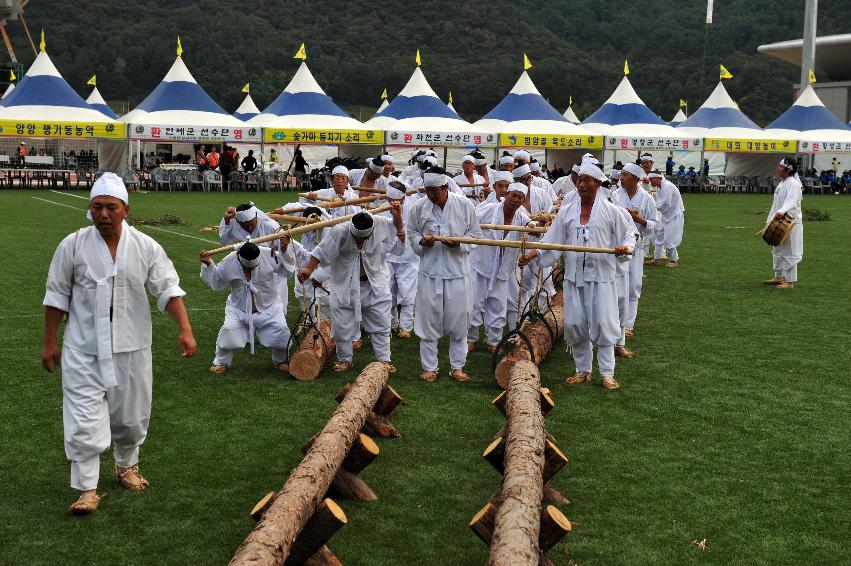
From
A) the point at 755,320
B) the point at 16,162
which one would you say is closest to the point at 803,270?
the point at 755,320

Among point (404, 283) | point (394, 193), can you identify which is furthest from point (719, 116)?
point (394, 193)

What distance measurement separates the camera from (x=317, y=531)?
15.0ft

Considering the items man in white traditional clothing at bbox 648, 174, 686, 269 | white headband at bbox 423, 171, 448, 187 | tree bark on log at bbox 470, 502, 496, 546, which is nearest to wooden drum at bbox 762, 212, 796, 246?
man in white traditional clothing at bbox 648, 174, 686, 269

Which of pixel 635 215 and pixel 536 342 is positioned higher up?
pixel 635 215

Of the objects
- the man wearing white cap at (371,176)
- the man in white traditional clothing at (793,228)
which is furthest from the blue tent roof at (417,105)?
the man wearing white cap at (371,176)

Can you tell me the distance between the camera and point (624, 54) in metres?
77.7

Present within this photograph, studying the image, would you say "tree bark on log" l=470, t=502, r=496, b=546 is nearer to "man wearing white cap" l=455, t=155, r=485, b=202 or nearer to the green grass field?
the green grass field

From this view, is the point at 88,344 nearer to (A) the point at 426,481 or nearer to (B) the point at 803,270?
(A) the point at 426,481

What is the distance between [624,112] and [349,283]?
28391 mm

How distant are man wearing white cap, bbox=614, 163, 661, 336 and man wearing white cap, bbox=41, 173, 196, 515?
18.3ft

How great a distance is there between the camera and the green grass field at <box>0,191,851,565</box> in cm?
505

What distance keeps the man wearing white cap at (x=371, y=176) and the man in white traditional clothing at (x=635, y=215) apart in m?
2.70

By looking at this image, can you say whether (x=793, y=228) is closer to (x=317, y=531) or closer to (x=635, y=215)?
(x=635, y=215)

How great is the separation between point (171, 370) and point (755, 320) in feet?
20.5
